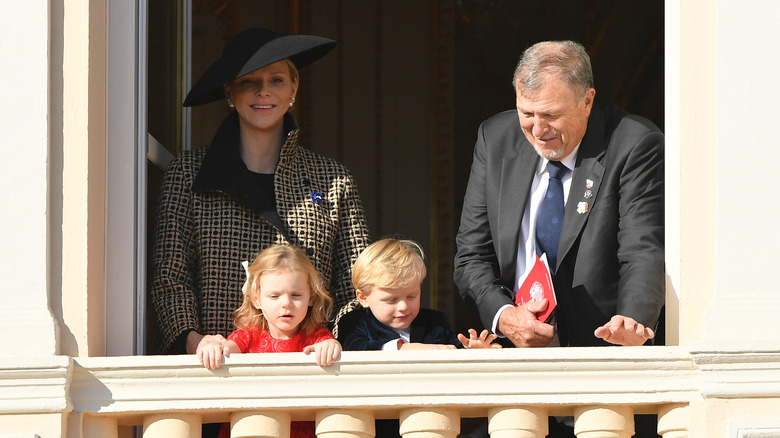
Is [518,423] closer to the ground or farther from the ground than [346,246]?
closer to the ground

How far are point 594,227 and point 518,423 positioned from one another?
712 mm

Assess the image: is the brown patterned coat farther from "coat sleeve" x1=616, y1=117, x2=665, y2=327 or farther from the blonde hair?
"coat sleeve" x1=616, y1=117, x2=665, y2=327

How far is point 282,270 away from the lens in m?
4.41

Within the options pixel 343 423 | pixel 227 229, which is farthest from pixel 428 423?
pixel 227 229

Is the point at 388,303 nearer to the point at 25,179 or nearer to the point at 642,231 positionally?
the point at 642,231

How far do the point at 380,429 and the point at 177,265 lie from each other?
35.8 inches

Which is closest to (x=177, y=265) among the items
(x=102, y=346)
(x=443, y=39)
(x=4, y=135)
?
(x=102, y=346)

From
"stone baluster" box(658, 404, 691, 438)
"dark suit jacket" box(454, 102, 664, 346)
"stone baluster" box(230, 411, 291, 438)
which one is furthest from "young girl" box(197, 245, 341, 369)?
"stone baluster" box(658, 404, 691, 438)

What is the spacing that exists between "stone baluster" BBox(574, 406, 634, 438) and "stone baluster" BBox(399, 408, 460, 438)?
38cm

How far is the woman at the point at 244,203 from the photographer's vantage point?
466 centimetres

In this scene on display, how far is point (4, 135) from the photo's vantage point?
426 centimetres

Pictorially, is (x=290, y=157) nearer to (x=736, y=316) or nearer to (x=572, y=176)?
(x=572, y=176)

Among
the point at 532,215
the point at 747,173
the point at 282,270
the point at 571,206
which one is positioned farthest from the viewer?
the point at 532,215

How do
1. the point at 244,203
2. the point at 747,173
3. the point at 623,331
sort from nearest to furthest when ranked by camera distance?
the point at 623,331, the point at 747,173, the point at 244,203
